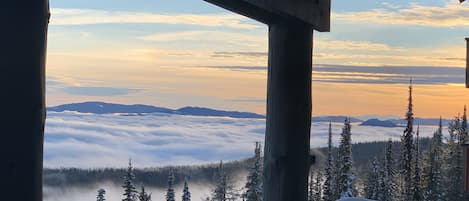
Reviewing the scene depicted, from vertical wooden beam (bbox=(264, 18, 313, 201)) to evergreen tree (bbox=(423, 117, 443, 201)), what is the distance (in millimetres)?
50347

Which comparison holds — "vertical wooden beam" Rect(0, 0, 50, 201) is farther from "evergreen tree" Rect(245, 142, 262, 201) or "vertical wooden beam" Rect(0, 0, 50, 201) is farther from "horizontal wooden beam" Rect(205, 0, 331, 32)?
"evergreen tree" Rect(245, 142, 262, 201)

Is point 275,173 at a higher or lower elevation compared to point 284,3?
lower

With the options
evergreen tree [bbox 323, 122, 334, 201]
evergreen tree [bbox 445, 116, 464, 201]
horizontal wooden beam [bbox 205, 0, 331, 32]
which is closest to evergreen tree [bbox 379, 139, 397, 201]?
evergreen tree [bbox 323, 122, 334, 201]

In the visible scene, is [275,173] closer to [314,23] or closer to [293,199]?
[293,199]

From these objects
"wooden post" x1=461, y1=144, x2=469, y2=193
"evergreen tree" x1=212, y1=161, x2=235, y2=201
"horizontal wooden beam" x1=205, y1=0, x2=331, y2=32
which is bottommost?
"evergreen tree" x1=212, y1=161, x2=235, y2=201

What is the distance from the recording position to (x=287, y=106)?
3.80 meters

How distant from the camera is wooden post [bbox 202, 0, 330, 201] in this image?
3770 mm

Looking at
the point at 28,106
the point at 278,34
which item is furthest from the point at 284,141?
the point at 28,106

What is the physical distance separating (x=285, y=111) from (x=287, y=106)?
0.03 metres

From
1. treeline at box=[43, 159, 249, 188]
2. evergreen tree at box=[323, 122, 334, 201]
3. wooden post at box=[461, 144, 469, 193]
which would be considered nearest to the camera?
wooden post at box=[461, 144, 469, 193]

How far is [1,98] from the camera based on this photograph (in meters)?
1.59

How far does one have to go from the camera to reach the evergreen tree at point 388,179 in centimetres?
5159

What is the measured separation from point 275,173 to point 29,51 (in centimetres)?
233

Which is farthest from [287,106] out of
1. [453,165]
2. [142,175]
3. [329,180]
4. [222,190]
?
[142,175]
